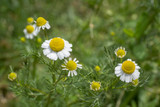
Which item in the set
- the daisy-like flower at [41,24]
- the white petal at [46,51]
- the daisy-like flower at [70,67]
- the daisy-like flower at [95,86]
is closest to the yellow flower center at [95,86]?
the daisy-like flower at [95,86]

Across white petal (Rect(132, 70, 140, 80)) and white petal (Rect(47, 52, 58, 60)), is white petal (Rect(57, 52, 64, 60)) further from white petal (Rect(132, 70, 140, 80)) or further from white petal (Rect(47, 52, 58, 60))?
white petal (Rect(132, 70, 140, 80))

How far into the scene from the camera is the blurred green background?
340 centimetres

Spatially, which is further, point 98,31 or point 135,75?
point 98,31

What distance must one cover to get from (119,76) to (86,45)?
8.69 ft

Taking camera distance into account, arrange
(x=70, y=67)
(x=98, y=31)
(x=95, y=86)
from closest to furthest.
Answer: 1. (x=70, y=67)
2. (x=95, y=86)
3. (x=98, y=31)

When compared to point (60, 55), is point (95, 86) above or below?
below

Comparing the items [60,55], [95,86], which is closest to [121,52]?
[95,86]

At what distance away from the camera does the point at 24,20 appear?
4.52 m

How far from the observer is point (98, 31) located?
4703 mm

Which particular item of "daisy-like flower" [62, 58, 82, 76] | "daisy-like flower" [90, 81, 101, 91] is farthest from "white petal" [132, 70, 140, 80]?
"daisy-like flower" [62, 58, 82, 76]

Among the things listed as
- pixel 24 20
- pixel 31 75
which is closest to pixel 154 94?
pixel 31 75

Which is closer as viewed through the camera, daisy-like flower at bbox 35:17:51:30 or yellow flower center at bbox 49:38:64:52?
yellow flower center at bbox 49:38:64:52

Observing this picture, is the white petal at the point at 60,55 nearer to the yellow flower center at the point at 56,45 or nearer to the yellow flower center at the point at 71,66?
the yellow flower center at the point at 56,45

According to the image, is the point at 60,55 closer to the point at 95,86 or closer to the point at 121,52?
the point at 95,86
